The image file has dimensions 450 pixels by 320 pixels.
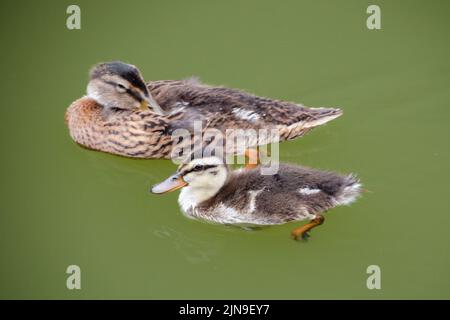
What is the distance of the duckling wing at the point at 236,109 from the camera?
18.3 ft

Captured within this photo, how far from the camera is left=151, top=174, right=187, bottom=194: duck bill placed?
494 cm

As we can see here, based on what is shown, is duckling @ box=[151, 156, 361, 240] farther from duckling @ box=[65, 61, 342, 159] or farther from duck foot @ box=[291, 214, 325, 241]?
duckling @ box=[65, 61, 342, 159]

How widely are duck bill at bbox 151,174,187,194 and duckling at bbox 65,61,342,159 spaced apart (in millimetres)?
658

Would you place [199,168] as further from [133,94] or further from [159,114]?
[133,94]

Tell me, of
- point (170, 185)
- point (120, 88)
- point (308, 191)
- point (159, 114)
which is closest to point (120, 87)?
point (120, 88)

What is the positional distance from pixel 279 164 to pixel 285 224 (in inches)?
16.9

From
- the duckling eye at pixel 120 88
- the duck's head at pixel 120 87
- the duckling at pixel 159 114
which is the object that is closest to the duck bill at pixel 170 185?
the duckling at pixel 159 114

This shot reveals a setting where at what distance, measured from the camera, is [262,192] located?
488cm

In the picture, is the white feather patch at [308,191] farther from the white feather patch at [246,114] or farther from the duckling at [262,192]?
the white feather patch at [246,114]

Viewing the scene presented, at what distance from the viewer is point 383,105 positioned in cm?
623

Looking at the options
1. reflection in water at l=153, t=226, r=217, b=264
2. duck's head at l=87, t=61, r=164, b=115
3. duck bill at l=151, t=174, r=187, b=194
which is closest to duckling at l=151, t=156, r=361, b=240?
duck bill at l=151, t=174, r=187, b=194

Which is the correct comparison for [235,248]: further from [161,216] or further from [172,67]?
[172,67]

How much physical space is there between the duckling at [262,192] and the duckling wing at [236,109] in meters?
0.66

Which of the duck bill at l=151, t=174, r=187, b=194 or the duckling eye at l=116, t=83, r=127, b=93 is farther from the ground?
the duckling eye at l=116, t=83, r=127, b=93
